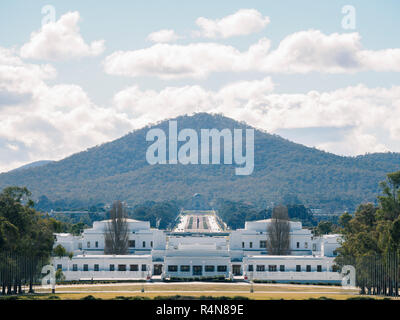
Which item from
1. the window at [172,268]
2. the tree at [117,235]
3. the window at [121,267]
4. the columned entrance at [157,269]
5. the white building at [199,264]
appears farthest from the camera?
the tree at [117,235]

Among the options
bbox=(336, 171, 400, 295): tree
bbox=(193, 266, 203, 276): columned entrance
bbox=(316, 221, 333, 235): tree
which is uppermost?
bbox=(316, 221, 333, 235): tree

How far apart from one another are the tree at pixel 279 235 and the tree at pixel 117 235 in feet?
49.6

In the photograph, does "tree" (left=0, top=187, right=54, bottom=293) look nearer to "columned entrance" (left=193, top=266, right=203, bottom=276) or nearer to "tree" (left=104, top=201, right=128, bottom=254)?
"columned entrance" (left=193, top=266, right=203, bottom=276)

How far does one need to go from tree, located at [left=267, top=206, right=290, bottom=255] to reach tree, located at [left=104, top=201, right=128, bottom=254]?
15132mm

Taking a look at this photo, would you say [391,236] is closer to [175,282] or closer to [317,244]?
[175,282]

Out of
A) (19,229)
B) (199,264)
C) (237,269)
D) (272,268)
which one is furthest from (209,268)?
(19,229)

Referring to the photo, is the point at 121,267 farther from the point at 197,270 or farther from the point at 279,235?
the point at 279,235

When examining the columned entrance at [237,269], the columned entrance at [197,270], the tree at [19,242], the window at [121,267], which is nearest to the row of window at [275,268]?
the columned entrance at [237,269]

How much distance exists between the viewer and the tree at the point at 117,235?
7369 centimetres

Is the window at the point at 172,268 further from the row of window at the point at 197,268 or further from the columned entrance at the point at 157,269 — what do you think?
the columned entrance at the point at 157,269

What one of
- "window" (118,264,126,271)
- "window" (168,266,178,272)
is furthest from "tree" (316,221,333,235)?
"window" (118,264,126,271)

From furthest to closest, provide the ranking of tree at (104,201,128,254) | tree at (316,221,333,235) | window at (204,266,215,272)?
tree at (316,221,333,235)
tree at (104,201,128,254)
window at (204,266,215,272)

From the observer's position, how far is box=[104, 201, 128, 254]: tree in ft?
242
